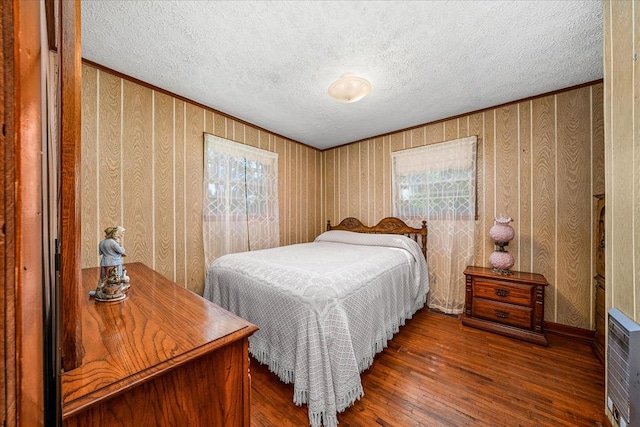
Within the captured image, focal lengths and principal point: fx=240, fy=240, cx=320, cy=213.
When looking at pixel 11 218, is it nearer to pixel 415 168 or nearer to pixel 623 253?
pixel 623 253

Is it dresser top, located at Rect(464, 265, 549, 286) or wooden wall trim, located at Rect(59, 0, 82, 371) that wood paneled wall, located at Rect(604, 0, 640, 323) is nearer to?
dresser top, located at Rect(464, 265, 549, 286)

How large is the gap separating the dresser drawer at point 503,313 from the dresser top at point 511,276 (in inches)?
9.7

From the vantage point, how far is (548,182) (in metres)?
2.38

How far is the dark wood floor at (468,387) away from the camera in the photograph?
138 cm

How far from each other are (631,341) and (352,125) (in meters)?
2.89

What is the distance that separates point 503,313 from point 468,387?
3.41ft

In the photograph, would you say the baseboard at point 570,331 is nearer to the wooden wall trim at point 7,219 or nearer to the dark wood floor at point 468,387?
the dark wood floor at point 468,387

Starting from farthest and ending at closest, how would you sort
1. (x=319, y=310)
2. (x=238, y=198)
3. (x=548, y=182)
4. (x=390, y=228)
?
(x=390, y=228), (x=238, y=198), (x=548, y=182), (x=319, y=310)

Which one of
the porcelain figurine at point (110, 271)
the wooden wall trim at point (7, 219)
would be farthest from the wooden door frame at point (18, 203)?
the porcelain figurine at point (110, 271)

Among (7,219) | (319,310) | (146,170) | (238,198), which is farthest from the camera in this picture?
(238,198)

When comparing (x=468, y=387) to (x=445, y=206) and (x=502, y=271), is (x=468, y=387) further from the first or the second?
(x=445, y=206)

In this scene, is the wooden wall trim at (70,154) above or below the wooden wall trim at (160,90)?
below

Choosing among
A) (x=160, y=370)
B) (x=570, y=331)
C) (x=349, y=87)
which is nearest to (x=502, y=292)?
(x=570, y=331)

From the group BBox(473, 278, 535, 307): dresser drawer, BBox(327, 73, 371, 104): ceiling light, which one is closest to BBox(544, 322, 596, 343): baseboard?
BBox(473, 278, 535, 307): dresser drawer
